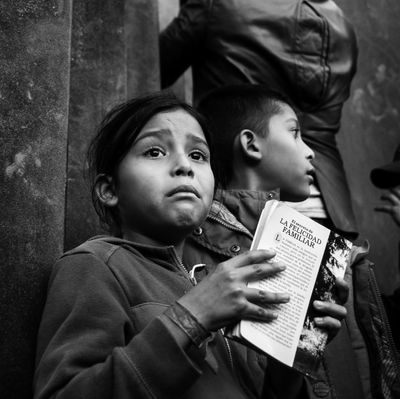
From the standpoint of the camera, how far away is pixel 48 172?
1949mm

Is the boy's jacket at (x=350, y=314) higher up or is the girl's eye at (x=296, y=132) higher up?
the girl's eye at (x=296, y=132)

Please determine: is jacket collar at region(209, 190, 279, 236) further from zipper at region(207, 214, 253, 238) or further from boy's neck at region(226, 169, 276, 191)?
boy's neck at region(226, 169, 276, 191)

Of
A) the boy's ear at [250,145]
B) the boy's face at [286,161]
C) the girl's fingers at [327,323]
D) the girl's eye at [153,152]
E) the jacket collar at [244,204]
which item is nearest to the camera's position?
the girl's fingers at [327,323]

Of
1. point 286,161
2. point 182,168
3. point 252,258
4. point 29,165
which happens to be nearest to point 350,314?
point 286,161

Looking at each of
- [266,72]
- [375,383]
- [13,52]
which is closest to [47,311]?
[13,52]

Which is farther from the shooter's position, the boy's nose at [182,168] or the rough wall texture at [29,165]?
the boy's nose at [182,168]

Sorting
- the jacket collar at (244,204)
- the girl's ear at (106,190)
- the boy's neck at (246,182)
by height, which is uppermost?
the girl's ear at (106,190)

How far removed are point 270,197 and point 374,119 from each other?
285 cm

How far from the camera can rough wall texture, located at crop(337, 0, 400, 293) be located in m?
4.83

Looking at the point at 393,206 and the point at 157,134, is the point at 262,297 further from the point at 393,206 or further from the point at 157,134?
the point at 393,206

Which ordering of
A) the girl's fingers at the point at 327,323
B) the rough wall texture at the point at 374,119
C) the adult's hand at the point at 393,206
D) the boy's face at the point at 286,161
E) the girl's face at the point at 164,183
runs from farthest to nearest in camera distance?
the rough wall texture at the point at 374,119 → the adult's hand at the point at 393,206 → the boy's face at the point at 286,161 → the girl's face at the point at 164,183 → the girl's fingers at the point at 327,323

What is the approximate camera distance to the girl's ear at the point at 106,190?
6.82 ft

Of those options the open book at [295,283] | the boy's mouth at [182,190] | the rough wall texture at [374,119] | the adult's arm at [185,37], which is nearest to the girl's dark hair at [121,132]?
the boy's mouth at [182,190]

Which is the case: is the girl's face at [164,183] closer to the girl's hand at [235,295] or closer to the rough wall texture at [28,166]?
the rough wall texture at [28,166]
